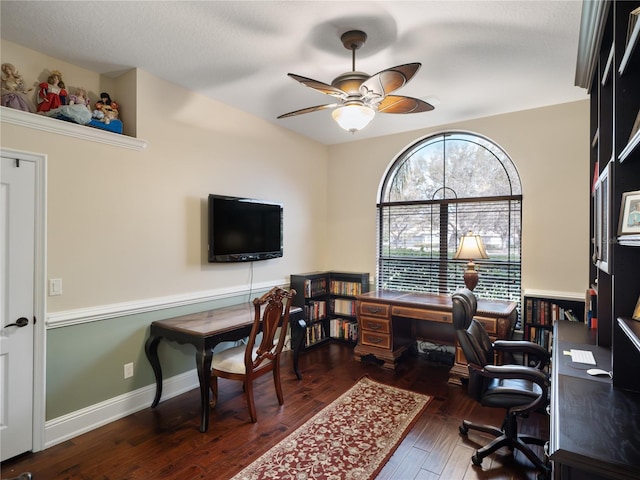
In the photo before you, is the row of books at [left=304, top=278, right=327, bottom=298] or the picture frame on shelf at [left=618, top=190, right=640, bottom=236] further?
the row of books at [left=304, top=278, right=327, bottom=298]

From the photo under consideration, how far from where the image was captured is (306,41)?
2.43m

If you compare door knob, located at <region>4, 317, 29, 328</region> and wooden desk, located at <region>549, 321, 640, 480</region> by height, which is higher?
door knob, located at <region>4, 317, 29, 328</region>

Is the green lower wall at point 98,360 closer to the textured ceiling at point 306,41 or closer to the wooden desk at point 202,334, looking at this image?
the wooden desk at point 202,334

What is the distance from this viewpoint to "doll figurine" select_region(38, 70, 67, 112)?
2514 mm

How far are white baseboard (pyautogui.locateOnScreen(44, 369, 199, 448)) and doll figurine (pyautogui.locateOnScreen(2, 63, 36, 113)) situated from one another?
216 centimetres

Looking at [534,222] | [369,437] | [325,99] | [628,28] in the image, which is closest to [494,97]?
[534,222]

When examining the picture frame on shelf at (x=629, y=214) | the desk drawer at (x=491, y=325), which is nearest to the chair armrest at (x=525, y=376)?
the picture frame on shelf at (x=629, y=214)

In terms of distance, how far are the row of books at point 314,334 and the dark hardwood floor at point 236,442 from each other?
0.99 metres

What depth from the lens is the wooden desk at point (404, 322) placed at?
347cm

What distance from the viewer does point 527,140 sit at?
373cm

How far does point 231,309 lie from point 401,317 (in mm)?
1933

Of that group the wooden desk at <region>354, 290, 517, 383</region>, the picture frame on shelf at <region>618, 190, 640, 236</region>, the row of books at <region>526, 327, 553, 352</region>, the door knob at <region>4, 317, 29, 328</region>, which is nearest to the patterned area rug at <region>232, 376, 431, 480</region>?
the wooden desk at <region>354, 290, 517, 383</region>

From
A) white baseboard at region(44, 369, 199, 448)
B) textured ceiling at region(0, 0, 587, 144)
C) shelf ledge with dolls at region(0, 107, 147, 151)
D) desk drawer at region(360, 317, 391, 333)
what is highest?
textured ceiling at region(0, 0, 587, 144)

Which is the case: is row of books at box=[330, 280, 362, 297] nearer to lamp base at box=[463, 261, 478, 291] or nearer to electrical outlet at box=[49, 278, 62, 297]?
lamp base at box=[463, 261, 478, 291]
